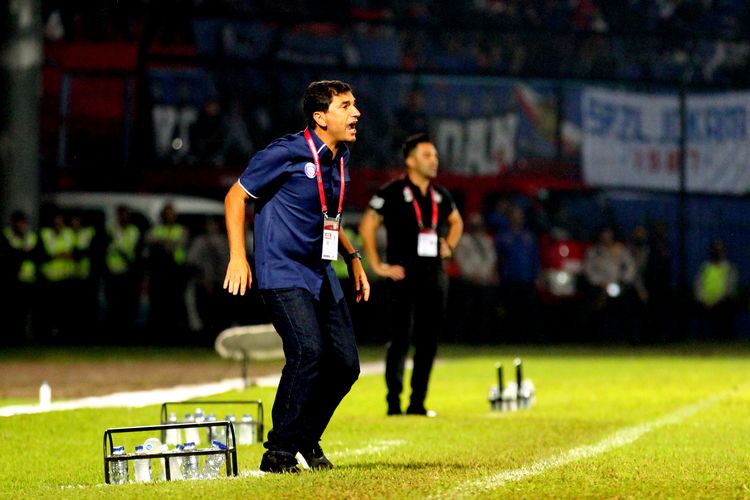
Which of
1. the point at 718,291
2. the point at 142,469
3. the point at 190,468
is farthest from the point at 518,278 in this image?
the point at 142,469

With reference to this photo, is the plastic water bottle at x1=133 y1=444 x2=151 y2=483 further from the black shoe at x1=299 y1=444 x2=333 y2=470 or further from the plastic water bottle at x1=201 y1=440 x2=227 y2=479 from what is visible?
the black shoe at x1=299 y1=444 x2=333 y2=470

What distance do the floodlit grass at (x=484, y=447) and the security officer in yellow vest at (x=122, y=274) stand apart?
820 centimetres

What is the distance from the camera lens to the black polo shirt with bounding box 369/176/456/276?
13156 mm

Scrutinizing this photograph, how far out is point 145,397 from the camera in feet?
51.4

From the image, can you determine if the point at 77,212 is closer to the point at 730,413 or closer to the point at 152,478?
the point at 730,413

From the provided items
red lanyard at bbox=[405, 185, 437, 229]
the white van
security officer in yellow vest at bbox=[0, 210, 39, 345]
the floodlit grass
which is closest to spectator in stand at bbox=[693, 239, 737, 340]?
the white van

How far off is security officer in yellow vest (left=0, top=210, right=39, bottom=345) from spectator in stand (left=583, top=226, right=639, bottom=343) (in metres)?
8.48

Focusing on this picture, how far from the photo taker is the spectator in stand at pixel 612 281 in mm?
27250

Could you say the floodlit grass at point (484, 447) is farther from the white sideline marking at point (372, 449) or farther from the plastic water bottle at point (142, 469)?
the plastic water bottle at point (142, 469)

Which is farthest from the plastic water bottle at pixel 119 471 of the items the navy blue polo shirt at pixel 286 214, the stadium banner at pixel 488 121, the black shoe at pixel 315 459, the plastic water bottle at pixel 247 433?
the stadium banner at pixel 488 121

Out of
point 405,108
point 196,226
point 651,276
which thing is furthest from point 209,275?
point 651,276

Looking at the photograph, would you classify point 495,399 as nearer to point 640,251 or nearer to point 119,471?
point 119,471

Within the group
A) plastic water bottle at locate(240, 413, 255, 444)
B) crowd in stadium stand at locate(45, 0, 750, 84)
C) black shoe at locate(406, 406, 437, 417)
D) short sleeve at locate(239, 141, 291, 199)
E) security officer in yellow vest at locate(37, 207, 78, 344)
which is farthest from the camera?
crowd in stadium stand at locate(45, 0, 750, 84)

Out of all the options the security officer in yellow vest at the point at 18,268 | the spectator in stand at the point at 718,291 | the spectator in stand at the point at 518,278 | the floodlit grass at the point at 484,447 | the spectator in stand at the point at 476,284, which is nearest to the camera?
the floodlit grass at the point at 484,447
